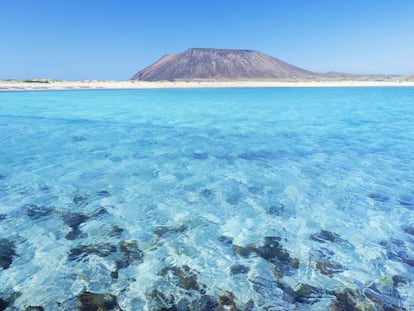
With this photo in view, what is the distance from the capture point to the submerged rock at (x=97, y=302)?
3.63 metres

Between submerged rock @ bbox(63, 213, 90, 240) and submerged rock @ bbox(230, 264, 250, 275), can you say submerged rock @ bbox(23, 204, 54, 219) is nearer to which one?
submerged rock @ bbox(63, 213, 90, 240)

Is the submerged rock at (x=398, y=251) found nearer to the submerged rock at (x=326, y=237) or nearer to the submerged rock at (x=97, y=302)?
the submerged rock at (x=326, y=237)

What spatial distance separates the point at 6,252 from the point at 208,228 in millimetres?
3275

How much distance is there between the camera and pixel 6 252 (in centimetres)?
481

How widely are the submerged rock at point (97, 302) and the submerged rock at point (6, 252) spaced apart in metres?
1.49

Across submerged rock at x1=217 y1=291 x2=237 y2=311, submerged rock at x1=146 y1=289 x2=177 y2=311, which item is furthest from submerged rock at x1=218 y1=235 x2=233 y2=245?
submerged rock at x1=146 y1=289 x2=177 y2=311

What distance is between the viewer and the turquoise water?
3.95 m

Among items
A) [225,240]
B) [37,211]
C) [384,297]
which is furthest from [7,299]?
[384,297]

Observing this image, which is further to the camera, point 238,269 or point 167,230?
point 167,230

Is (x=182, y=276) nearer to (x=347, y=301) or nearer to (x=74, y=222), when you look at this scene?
(x=347, y=301)

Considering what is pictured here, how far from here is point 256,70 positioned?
19462cm

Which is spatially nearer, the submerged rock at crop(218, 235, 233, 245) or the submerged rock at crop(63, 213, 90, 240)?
the submerged rock at crop(218, 235, 233, 245)

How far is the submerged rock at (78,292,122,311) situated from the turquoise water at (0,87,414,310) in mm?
41

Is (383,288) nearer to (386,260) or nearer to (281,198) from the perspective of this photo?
(386,260)
